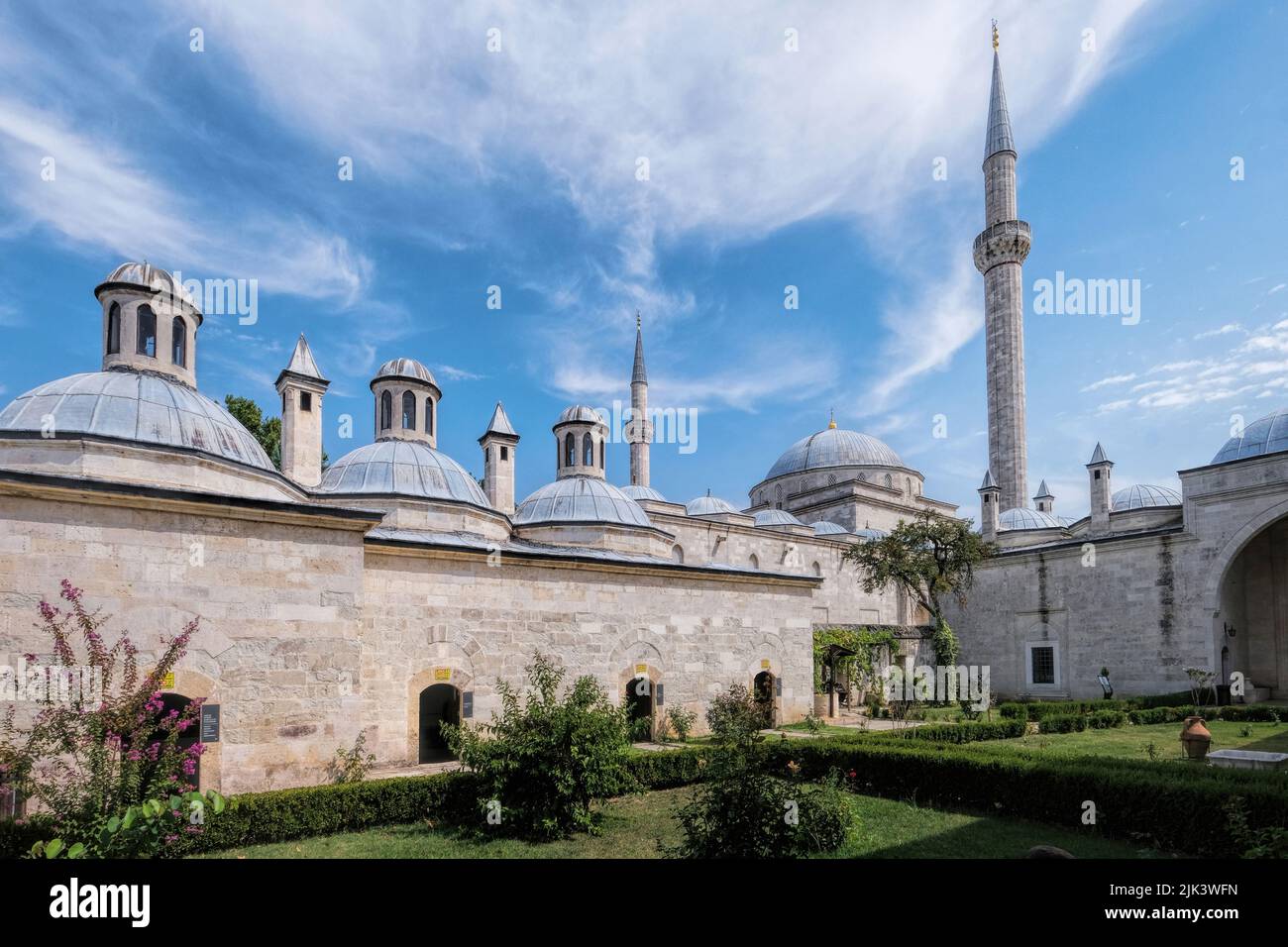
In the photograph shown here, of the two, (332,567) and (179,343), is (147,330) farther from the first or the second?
(332,567)

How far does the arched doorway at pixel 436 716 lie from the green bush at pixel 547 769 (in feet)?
11.5

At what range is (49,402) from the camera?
13094 mm

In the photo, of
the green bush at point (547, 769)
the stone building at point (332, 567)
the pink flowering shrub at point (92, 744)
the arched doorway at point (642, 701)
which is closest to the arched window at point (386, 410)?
the stone building at point (332, 567)

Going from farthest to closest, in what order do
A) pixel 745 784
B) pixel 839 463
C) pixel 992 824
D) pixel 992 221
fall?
pixel 839 463 < pixel 992 221 < pixel 992 824 < pixel 745 784

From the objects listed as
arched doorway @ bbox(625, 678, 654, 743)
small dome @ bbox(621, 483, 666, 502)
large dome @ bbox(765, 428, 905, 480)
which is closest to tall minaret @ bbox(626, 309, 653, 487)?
small dome @ bbox(621, 483, 666, 502)

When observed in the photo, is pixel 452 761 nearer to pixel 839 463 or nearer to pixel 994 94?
pixel 839 463

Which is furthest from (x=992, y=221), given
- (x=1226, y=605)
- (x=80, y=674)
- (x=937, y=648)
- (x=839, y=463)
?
(x=80, y=674)

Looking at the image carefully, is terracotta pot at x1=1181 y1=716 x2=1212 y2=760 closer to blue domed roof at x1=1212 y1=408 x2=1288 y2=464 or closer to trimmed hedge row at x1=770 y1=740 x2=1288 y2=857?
trimmed hedge row at x1=770 y1=740 x2=1288 y2=857

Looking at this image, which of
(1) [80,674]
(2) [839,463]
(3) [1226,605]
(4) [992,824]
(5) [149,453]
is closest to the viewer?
(1) [80,674]

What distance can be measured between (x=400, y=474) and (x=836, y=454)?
3059cm

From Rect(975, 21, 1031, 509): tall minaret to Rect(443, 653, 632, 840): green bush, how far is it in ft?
104
